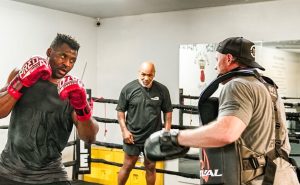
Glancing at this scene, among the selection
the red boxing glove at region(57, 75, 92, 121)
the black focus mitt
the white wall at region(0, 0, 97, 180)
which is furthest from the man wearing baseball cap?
the white wall at region(0, 0, 97, 180)

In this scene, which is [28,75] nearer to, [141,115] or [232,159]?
[232,159]

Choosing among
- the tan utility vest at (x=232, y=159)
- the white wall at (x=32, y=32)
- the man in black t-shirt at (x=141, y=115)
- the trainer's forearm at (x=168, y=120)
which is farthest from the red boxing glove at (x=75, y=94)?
the white wall at (x=32, y=32)

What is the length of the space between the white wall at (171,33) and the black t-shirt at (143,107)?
0.89 meters

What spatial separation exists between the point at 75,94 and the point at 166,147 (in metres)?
0.62

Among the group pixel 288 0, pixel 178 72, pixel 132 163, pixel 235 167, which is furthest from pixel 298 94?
pixel 235 167

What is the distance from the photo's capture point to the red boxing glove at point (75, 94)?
6.40 feet

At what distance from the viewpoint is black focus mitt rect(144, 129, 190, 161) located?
1.64 meters

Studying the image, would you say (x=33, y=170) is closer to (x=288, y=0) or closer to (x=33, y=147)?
(x=33, y=147)

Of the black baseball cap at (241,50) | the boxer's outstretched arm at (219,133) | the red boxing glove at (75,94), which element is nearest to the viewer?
the boxer's outstretched arm at (219,133)

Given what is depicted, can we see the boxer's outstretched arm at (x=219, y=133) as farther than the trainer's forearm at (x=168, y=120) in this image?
No

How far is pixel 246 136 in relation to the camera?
1.67m

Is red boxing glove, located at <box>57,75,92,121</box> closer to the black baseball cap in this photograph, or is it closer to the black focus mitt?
the black focus mitt

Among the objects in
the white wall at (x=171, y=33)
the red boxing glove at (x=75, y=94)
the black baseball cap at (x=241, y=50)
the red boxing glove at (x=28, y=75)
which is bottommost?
the red boxing glove at (x=75, y=94)

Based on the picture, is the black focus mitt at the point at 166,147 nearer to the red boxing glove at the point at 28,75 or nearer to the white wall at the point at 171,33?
the red boxing glove at the point at 28,75
